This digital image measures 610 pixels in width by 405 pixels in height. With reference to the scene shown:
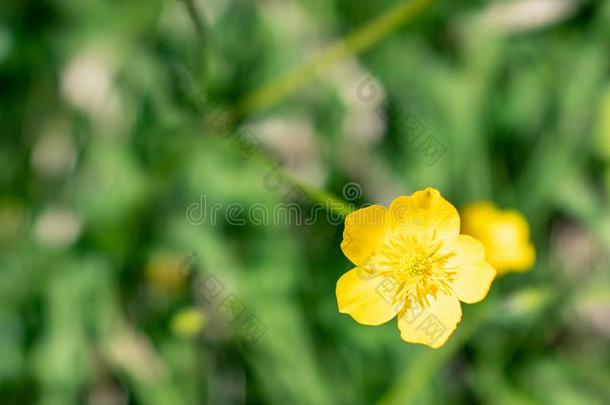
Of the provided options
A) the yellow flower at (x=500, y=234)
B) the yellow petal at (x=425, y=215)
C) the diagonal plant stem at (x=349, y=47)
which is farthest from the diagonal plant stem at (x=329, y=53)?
the yellow flower at (x=500, y=234)

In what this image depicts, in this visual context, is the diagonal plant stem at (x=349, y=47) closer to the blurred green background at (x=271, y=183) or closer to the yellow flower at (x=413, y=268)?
the blurred green background at (x=271, y=183)

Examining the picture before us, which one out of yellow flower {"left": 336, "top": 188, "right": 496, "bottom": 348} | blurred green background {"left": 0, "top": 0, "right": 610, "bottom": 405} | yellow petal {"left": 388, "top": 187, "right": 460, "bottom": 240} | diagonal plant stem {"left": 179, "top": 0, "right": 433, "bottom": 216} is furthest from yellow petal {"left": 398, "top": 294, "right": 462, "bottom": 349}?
blurred green background {"left": 0, "top": 0, "right": 610, "bottom": 405}

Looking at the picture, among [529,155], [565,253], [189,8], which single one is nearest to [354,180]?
[529,155]

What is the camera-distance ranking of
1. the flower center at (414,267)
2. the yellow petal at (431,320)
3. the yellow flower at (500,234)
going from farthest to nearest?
the yellow flower at (500,234), the flower center at (414,267), the yellow petal at (431,320)

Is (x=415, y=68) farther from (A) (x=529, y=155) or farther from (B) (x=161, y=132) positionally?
(B) (x=161, y=132)

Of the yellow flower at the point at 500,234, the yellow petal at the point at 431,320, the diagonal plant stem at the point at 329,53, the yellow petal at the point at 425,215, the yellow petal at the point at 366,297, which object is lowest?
the yellow flower at the point at 500,234

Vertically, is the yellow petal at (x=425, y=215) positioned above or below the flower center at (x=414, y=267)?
above

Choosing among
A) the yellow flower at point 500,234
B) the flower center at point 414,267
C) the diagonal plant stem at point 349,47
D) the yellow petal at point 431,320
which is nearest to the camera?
the yellow petal at point 431,320
